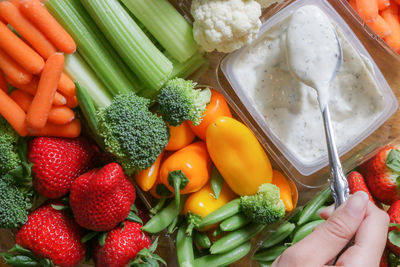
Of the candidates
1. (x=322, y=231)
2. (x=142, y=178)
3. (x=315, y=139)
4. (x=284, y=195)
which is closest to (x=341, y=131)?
(x=315, y=139)

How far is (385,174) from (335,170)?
0.26 m

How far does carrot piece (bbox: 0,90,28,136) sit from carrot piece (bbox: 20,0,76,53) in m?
0.23

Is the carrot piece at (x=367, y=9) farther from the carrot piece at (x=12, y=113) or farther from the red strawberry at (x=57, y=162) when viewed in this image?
the carrot piece at (x=12, y=113)

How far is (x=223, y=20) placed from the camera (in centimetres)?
148

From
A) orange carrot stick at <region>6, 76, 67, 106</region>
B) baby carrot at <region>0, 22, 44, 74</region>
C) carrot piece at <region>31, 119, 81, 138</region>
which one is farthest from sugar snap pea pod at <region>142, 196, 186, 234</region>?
baby carrot at <region>0, 22, 44, 74</region>

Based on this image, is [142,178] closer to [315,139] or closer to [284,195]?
[284,195]

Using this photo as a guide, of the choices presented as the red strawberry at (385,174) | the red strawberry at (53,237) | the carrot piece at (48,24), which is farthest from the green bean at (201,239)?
the carrot piece at (48,24)

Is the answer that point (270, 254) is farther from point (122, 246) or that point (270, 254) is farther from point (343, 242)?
point (122, 246)

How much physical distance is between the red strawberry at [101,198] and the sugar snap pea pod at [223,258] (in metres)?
0.31

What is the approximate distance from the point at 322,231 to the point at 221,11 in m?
0.75

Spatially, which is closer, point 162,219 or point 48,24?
point 48,24

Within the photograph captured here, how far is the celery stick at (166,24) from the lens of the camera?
1.51m

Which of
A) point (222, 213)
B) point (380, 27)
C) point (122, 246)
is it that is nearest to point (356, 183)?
point (222, 213)

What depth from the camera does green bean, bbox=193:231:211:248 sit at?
1.56 m
